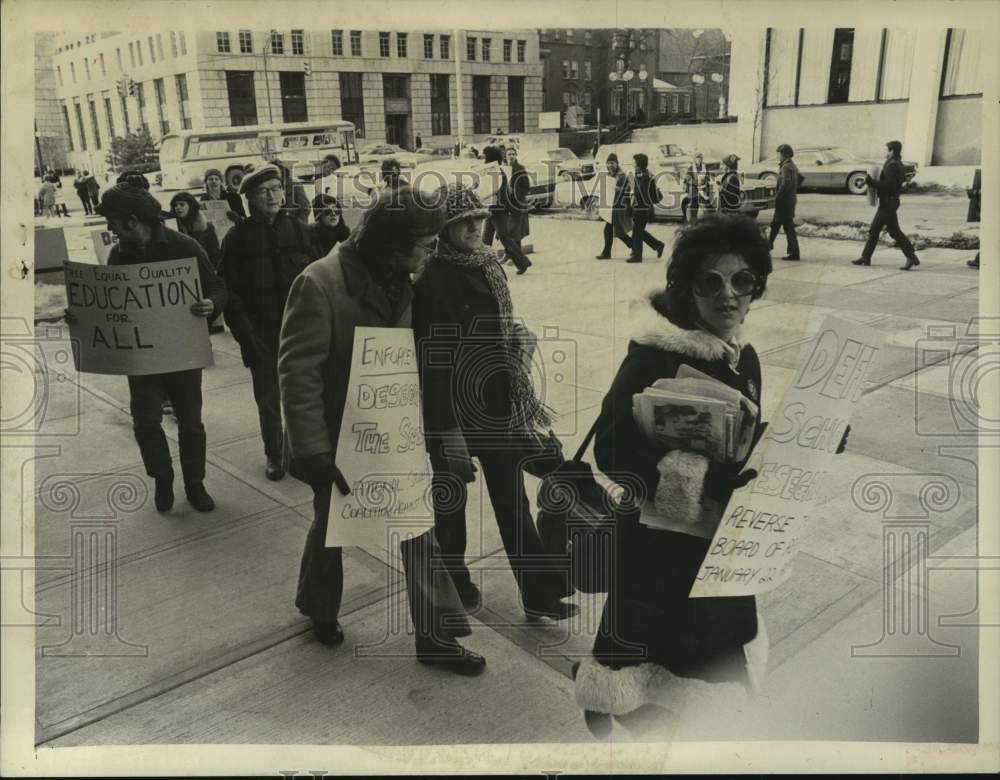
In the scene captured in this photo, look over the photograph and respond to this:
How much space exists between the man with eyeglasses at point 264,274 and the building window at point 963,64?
2.48 m

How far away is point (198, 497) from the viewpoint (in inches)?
134

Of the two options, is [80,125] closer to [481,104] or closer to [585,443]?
[481,104]

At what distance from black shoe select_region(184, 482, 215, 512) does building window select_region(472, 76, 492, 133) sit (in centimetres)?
186

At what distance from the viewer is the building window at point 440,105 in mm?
3111

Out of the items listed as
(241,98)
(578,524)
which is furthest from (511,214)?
(578,524)

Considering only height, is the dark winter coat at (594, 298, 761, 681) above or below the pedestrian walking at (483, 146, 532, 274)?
below

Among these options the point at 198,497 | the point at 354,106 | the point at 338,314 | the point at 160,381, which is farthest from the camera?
the point at 198,497

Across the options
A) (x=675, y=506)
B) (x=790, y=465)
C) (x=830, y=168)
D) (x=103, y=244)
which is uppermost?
(x=830, y=168)

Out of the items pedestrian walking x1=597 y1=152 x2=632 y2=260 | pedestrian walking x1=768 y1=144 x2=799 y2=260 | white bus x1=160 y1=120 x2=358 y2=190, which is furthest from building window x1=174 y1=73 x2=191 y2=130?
pedestrian walking x1=768 y1=144 x2=799 y2=260

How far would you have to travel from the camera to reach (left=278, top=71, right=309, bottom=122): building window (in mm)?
3065

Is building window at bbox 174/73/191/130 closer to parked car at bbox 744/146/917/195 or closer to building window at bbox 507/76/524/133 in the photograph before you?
building window at bbox 507/76/524/133

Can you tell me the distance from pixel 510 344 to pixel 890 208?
1.57m

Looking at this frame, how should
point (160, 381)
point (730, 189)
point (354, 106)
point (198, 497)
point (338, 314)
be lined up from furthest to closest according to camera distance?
point (198, 497), point (160, 381), point (354, 106), point (730, 189), point (338, 314)

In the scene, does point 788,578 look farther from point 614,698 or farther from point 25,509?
point 25,509
